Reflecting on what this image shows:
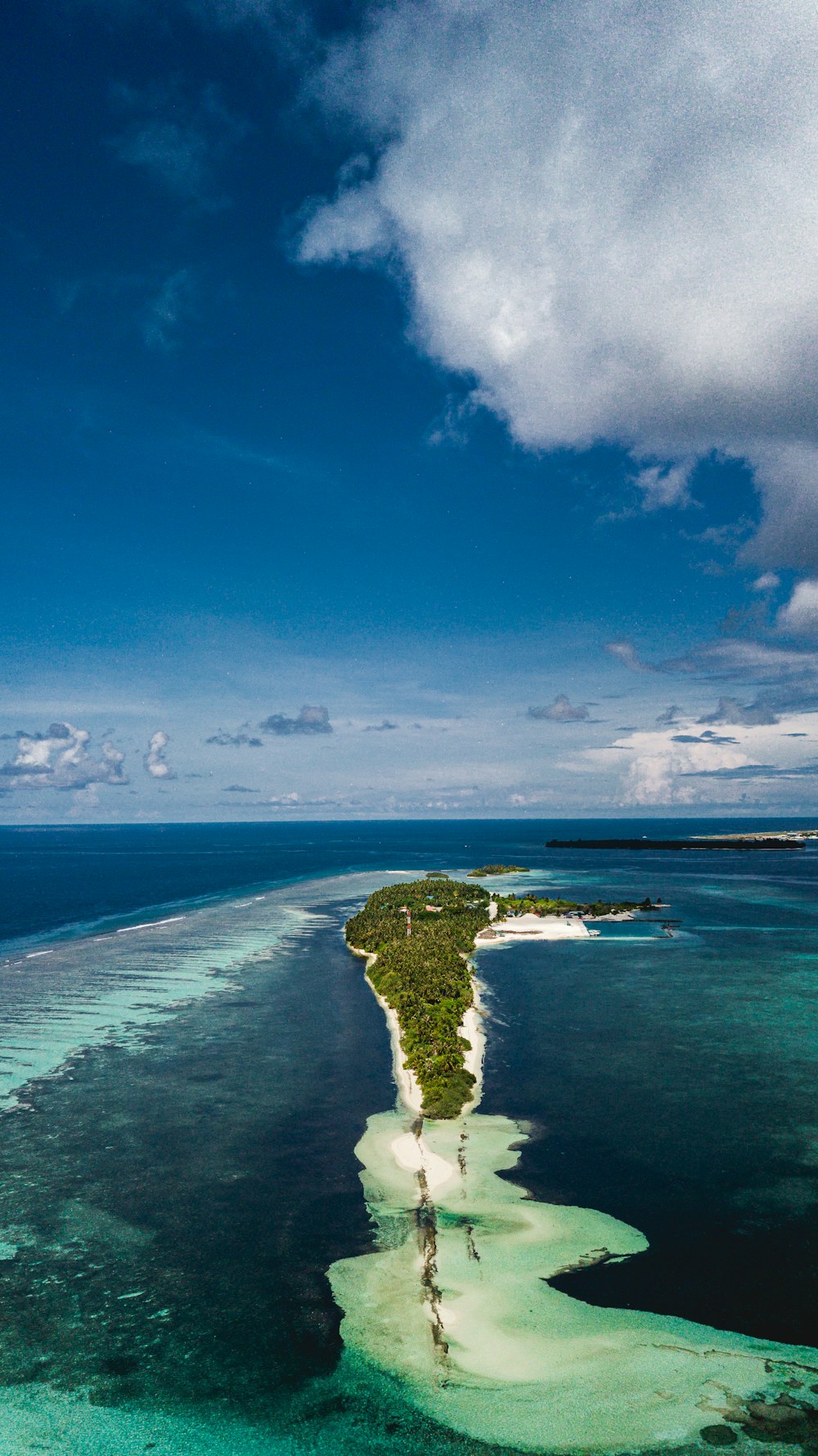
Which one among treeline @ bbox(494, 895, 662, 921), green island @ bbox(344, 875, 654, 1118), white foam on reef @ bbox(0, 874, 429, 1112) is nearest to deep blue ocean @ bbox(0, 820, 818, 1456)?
white foam on reef @ bbox(0, 874, 429, 1112)

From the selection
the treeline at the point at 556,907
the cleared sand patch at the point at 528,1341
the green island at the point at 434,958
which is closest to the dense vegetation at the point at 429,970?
the green island at the point at 434,958

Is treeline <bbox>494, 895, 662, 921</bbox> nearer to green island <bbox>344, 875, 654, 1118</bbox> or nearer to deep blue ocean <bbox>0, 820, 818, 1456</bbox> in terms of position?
green island <bbox>344, 875, 654, 1118</bbox>

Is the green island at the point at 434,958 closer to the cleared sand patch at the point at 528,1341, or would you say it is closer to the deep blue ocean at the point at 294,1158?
the deep blue ocean at the point at 294,1158

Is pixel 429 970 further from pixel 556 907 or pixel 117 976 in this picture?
pixel 556 907

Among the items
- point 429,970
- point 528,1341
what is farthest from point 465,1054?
point 528,1341

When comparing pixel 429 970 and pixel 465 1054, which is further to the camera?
pixel 429 970

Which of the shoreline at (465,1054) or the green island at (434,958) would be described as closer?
the shoreline at (465,1054)
